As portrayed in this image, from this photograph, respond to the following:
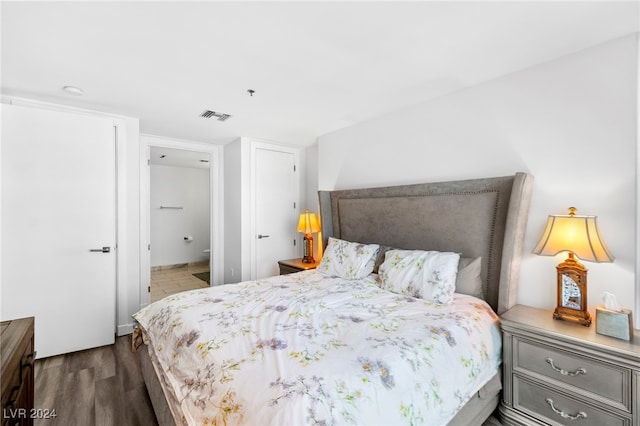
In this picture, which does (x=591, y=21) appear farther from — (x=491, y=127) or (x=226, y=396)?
(x=226, y=396)

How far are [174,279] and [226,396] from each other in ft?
16.5

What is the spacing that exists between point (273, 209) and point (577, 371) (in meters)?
3.49

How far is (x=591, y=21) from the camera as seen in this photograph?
5.23 ft

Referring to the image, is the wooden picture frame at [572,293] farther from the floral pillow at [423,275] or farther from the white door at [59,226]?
the white door at [59,226]

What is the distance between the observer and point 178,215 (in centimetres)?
651

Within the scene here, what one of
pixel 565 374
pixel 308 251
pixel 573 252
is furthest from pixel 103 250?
pixel 573 252

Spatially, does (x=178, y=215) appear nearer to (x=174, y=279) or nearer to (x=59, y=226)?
(x=174, y=279)

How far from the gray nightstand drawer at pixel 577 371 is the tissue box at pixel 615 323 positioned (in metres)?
0.18

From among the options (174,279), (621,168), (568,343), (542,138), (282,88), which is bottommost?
(174,279)

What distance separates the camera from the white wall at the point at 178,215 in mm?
6184

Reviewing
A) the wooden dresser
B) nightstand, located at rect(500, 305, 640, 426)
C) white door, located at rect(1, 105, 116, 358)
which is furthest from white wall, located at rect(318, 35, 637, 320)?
white door, located at rect(1, 105, 116, 358)

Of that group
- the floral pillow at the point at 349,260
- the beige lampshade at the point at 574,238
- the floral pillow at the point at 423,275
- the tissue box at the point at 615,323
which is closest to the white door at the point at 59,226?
the floral pillow at the point at 349,260

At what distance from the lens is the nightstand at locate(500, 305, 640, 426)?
4.55 feet

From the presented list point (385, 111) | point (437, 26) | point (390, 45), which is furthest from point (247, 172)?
point (437, 26)
